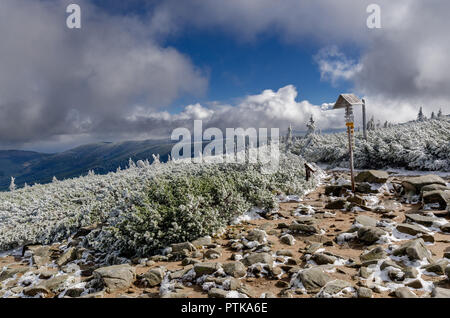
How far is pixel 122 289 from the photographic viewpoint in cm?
532

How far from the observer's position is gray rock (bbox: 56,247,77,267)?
8028 millimetres

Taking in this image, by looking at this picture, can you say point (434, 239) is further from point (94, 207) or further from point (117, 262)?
point (94, 207)

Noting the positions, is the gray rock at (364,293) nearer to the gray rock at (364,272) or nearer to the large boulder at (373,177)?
the gray rock at (364,272)

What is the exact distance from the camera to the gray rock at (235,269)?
17.8 ft

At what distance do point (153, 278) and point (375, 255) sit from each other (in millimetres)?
5531

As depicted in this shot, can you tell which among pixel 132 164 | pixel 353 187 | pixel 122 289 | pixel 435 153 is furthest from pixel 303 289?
pixel 132 164

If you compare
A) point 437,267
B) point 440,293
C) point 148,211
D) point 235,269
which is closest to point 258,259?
point 235,269

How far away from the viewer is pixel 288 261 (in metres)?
5.97

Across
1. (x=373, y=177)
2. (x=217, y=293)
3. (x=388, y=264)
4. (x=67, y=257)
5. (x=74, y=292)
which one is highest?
(x=373, y=177)

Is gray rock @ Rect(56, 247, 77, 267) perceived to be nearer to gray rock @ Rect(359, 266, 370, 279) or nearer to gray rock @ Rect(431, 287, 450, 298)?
gray rock @ Rect(359, 266, 370, 279)

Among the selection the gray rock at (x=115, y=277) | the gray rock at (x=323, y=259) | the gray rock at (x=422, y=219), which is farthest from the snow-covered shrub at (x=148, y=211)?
the gray rock at (x=422, y=219)

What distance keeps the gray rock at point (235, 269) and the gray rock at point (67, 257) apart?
20.1 ft

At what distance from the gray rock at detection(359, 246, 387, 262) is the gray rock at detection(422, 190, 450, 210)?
203 inches

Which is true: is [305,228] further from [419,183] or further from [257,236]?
[419,183]
